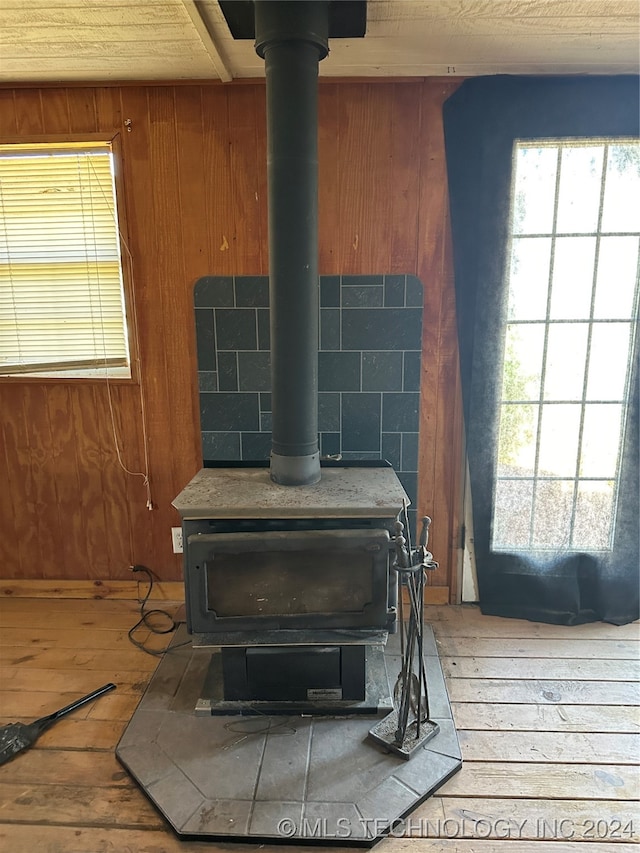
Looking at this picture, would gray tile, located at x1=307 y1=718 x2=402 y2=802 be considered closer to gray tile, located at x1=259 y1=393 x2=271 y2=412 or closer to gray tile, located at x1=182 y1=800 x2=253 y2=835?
gray tile, located at x1=182 y1=800 x2=253 y2=835

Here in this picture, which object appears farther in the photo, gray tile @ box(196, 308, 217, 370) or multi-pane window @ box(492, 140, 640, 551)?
gray tile @ box(196, 308, 217, 370)

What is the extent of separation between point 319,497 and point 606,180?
64.9 inches

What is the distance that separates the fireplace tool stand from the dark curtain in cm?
76

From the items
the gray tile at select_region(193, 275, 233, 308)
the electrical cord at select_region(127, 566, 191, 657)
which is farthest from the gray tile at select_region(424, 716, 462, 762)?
the gray tile at select_region(193, 275, 233, 308)

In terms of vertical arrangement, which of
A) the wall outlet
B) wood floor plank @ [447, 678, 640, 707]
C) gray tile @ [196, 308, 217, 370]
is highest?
gray tile @ [196, 308, 217, 370]

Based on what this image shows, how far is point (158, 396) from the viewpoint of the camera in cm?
234

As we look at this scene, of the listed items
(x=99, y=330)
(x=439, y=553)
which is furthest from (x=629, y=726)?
(x=99, y=330)

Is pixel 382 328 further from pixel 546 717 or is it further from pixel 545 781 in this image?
pixel 545 781

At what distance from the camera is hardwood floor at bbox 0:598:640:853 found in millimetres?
1395

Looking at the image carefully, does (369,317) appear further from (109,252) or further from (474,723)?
(474,723)

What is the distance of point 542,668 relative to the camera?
2.03 meters

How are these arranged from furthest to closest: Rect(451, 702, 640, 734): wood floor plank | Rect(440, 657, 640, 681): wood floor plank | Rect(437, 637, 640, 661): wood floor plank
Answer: Rect(437, 637, 640, 661): wood floor plank < Rect(440, 657, 640, 681): wood floor plank < Rect(451, 702, 640, 734): wood floor plank

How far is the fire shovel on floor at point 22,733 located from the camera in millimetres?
1639

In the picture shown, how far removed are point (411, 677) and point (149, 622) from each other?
1.19 metres
